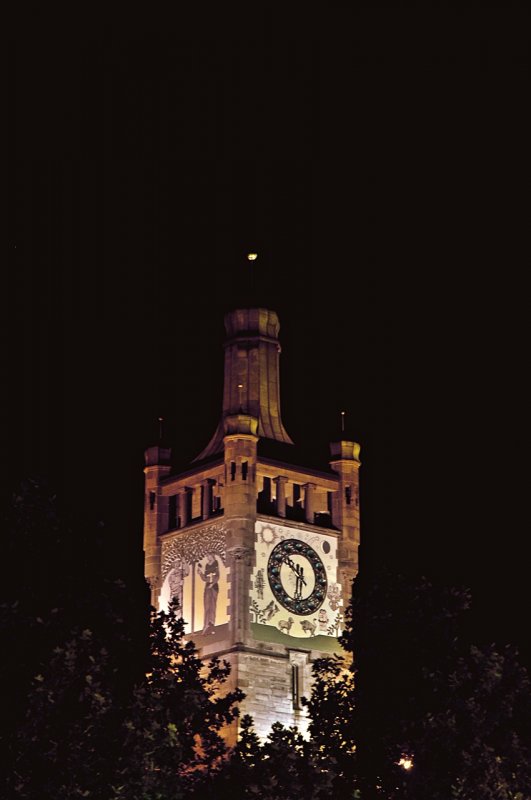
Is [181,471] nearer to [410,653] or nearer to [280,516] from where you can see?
[280,516]

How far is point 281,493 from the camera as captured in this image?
127m

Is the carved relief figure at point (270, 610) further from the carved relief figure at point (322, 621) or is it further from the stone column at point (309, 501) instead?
the stone column at point (309, 501)

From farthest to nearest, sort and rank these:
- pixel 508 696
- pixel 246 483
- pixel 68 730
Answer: pixel 246 483 < pixel 508 696 < pixel 68 730

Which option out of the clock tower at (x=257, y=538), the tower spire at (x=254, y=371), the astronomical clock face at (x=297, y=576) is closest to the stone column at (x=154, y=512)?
the clock tower at (x=257, y=538)

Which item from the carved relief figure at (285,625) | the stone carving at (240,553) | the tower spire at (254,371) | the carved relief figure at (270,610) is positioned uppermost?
the tower spire at (254,371)

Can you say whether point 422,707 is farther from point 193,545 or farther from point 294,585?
point 193,545

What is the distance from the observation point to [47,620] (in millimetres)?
83188

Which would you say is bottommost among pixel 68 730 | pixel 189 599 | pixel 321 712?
pixel 68 730

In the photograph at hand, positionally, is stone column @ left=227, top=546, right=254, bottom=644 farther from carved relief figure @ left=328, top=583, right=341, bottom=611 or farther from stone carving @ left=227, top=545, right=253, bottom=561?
carved relief figure @ left=328, top=583, right=341, bottom=611

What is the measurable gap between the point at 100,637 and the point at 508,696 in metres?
17.0

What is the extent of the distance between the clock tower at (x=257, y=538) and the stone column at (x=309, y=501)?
1.9 inches

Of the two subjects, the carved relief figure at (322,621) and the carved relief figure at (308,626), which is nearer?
the carved relief figure at (308,626)

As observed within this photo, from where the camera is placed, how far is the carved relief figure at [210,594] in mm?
124812

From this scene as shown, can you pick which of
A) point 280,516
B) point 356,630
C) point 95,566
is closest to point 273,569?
point 280,516
